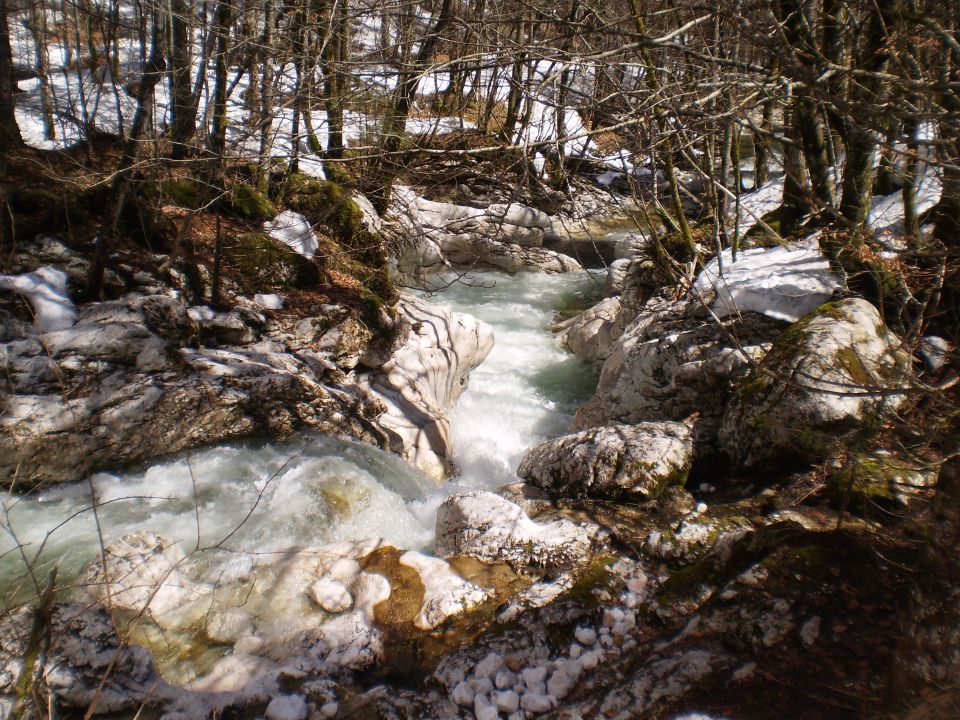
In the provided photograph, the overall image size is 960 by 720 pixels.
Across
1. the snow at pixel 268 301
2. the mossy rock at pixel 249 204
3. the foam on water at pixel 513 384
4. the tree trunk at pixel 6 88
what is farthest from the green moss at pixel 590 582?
the tree trunk at pixel 6 88

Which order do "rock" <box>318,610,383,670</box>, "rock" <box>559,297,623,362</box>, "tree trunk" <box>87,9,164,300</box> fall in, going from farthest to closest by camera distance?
"rock" <box>559,297,623,362</box> < "tree trunk" <box>87,9,164,300</box> < "rock" <box>318,610,383,670</box>

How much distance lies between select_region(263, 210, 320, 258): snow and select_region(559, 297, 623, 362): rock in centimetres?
369

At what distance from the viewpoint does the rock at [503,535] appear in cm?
368

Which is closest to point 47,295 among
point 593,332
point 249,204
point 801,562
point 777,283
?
point 249,204

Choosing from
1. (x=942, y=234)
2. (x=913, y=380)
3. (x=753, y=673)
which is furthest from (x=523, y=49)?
(x=942, y=234)

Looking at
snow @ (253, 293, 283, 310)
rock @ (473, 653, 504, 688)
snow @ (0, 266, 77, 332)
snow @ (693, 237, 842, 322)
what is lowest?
rock @ (473, 653, 504, 688)

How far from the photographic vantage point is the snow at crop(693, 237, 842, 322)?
16.1ft

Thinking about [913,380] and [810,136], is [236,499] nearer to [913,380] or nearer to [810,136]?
[913,380]

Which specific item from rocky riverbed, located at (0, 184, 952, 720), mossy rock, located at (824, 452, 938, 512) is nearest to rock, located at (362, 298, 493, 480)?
rocky riverbed, located at (0, 184, 952, 720)

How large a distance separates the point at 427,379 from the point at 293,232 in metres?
2.33

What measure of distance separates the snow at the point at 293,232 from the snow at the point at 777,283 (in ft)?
13.4

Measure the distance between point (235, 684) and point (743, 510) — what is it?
3005mm

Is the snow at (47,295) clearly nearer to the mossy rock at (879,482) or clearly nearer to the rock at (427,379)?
the rock at (427,379)

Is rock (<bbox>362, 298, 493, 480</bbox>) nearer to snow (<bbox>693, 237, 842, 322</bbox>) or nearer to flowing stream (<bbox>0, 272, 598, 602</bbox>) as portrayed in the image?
flowing stream (<bbox>0, 272, 598, 602</bbox>)
